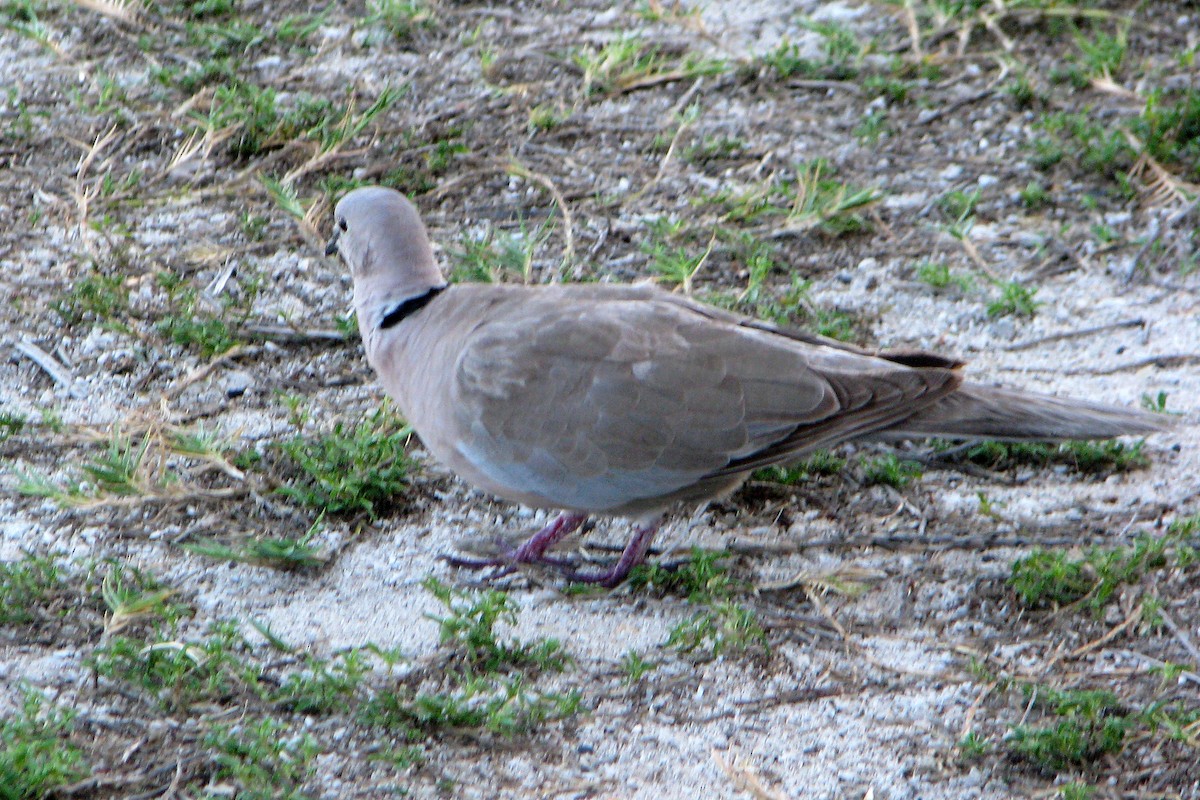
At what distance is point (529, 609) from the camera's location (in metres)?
3.07

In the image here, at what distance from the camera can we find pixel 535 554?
3.22 metres

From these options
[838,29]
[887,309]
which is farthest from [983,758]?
[838,29]

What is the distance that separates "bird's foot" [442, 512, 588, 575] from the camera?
3.18 metres

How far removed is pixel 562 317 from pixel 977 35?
9.08 feet

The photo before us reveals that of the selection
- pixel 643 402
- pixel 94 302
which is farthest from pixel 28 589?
pixel 643 402

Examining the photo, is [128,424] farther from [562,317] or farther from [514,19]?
[514,19]

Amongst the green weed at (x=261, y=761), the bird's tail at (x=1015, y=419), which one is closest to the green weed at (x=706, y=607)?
the bird's tail at (x=1015, y=419)

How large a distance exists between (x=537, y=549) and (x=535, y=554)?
0.01 metres

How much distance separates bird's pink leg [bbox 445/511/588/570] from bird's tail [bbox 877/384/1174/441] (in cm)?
76

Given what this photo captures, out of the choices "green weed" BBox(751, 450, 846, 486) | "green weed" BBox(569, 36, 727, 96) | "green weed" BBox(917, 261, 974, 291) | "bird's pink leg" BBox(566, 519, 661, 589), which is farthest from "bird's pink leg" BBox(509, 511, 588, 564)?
"green weed" BBox(569, 36, 727, 96)

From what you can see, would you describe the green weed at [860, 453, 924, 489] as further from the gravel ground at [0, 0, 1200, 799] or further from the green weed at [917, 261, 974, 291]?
the green weed at [917, 261, 974, 291]

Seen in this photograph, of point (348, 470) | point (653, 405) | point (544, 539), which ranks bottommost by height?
point (544, 539)

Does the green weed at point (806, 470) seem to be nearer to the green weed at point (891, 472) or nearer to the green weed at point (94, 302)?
the green weed at point (891, 472)

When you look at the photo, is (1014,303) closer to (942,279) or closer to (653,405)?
(942,279)
